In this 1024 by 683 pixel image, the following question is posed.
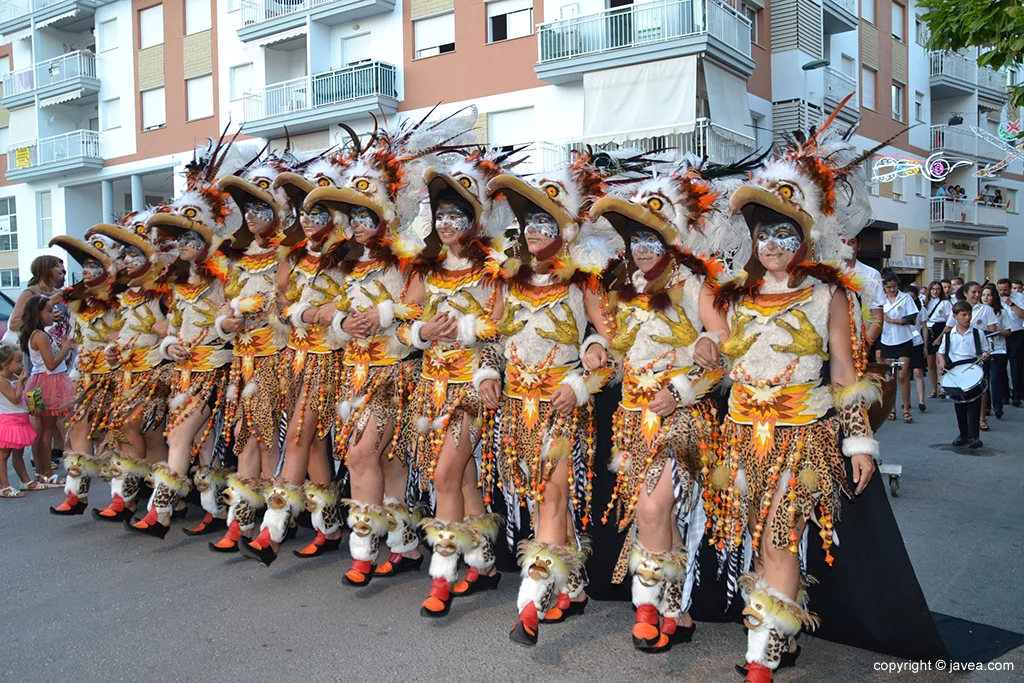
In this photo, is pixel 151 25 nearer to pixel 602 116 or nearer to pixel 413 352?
pixel 602 116

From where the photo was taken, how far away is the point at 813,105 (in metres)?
20.8

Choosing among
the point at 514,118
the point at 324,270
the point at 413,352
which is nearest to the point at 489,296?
the point at 413,352

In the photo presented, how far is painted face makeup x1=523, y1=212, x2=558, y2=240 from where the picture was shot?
3.94 metres

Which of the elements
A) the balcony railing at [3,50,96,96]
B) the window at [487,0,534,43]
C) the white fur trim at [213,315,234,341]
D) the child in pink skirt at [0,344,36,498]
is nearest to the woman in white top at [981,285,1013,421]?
the white fur trim at [213,315,234,341]

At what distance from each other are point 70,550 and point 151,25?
23.7 meters

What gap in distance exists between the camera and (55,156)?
27469 millimetres

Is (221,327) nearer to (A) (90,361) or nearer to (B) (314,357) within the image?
(B) (314,357)

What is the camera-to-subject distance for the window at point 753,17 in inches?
820

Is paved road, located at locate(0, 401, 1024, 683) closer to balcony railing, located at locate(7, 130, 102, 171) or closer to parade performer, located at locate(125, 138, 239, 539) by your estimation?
parade performer, located at locate(125, 138, 239, 539)

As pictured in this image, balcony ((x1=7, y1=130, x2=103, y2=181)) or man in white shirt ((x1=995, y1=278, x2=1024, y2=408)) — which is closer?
man in white shirt ((x1=995, y1=278, x2=1024, y2=408))

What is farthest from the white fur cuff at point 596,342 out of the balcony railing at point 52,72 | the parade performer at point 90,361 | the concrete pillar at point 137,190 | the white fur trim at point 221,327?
the balcony railing at point 52,72

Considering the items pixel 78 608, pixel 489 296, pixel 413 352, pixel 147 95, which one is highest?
pixel 147 95

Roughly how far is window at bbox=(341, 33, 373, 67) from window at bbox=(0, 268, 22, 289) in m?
15.0

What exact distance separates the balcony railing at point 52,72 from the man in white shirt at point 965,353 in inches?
999
